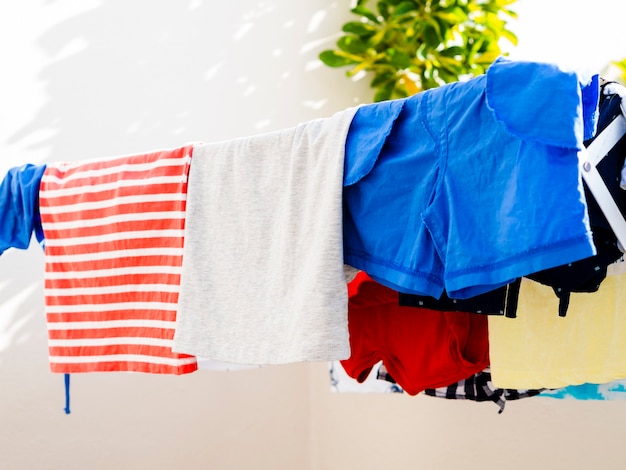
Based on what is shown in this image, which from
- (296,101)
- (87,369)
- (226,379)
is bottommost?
(226,379)

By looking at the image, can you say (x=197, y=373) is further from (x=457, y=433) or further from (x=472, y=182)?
(x=472, y=182)

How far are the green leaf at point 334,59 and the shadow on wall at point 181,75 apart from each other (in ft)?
0.39

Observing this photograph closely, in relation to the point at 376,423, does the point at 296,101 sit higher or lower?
higher

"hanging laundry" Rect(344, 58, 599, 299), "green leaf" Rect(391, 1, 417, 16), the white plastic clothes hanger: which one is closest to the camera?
"hanging laundry" Rect(344, 58, 599, 299)

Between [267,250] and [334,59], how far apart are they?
4.36 feet

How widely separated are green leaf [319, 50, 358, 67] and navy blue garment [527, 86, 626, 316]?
1.43 m

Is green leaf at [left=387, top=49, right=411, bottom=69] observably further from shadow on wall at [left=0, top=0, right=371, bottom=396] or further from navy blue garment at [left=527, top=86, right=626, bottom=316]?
navy blue garment at [left=527, top=86, right=626, bottom=316]

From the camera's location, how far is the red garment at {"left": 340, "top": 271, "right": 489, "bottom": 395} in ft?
4.75

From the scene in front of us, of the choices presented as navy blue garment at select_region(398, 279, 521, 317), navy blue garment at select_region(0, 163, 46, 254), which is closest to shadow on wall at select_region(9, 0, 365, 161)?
navy blue garment at select_region(0, 163, 46, 254)

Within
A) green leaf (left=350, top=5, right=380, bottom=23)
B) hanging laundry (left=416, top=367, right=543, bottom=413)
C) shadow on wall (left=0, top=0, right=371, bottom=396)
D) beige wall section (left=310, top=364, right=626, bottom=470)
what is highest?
green leaf (left=350, top=5, right=380, bottom=23)

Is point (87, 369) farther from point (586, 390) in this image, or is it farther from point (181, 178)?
point (586, 390)

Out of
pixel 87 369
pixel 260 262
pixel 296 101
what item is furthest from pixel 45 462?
pixel 296 101

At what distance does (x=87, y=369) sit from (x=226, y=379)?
100 centimetres

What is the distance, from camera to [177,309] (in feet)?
4.29
